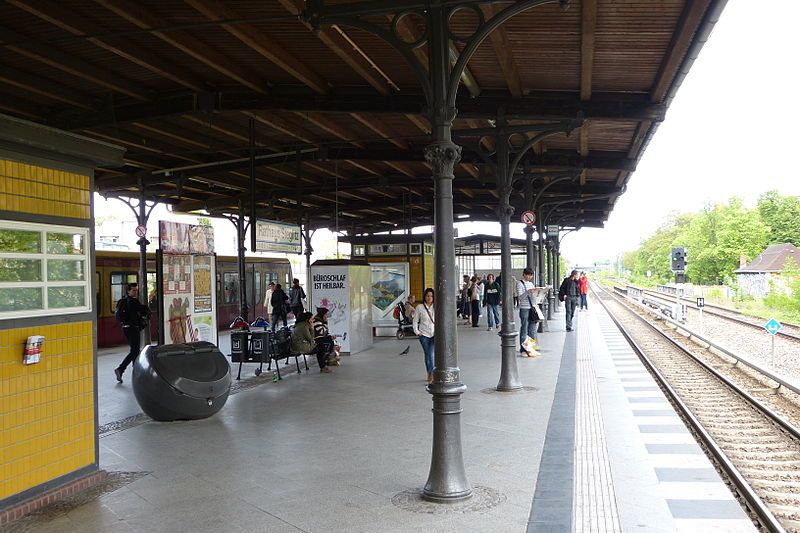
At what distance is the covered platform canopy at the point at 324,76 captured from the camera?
724cm

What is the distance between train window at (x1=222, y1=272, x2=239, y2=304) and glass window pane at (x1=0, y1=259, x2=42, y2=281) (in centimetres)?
1720

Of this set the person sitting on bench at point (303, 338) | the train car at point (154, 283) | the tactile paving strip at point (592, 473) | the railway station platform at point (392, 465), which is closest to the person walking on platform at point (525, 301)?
the railway station platform at point (392, 465)

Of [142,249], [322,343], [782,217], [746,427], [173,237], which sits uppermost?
[782,217]

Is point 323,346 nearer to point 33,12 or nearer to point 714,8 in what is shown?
point 33,12

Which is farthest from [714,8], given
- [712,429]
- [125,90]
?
[125,90]

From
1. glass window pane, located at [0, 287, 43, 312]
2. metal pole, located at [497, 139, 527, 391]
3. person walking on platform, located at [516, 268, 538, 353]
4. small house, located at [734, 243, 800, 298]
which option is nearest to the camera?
glass window pane, located at [0, 287, 43, 312]

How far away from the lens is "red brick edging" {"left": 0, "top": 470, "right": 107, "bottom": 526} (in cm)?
499

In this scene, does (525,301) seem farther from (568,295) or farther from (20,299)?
(20,299)

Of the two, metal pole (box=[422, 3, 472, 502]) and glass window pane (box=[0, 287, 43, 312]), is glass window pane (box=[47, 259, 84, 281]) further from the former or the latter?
metal pole (box=[422, 3, 472, 502])

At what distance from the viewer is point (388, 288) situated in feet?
61.9

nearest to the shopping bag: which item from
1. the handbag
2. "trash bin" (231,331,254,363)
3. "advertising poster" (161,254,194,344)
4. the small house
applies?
the handbag

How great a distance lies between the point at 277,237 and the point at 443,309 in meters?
6.87

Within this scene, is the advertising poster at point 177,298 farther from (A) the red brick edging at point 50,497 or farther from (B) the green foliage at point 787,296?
(B) the green foliage at point 787,296

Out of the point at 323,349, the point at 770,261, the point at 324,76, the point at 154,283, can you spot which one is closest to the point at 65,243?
the point at 324,76
